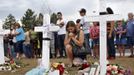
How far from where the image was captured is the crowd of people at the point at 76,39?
1223cm

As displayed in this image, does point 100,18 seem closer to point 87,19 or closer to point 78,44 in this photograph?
point 87,19

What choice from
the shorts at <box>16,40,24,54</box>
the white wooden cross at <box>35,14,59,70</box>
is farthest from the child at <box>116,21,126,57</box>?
the white wooden cross at <box>35,14,59,70</box>

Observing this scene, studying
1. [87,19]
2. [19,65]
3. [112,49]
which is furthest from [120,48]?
[87,19]

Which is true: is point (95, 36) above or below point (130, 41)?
above

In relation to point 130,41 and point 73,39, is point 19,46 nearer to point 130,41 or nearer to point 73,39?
point 130,41

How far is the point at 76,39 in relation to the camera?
478 inches

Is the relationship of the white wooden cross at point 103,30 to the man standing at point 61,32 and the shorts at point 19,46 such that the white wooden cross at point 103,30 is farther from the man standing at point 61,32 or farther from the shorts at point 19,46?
the shorts at point 19,46

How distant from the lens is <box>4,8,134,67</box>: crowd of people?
12234 mm

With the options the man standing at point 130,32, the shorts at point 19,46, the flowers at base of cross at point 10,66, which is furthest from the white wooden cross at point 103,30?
the shorts at point 19,46

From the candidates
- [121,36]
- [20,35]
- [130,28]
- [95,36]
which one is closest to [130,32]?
[130,28]

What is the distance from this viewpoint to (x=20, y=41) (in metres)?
18.8

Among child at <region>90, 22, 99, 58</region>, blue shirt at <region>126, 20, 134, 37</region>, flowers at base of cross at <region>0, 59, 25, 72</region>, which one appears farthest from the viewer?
blue shirt at <region>126, 20, 134, 37</region>

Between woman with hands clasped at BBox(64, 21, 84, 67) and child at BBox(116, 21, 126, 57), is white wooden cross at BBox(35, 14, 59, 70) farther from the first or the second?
child at BBox(116, 21, 126, 57)

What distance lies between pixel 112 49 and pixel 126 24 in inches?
108
